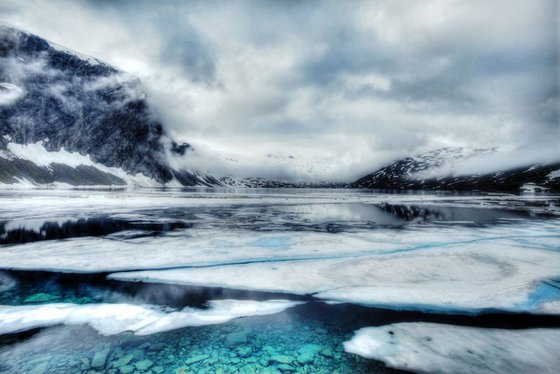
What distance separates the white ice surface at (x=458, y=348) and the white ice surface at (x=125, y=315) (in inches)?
85.5

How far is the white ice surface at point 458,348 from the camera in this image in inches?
183

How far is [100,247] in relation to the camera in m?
12.7

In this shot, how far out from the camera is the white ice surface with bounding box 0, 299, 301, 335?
19.3ft

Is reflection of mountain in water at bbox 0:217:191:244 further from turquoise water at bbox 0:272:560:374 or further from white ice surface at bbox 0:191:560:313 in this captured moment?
turquoise water at bbox 0:272:560:374

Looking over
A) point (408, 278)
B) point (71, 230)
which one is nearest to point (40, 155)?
point (71, 230)

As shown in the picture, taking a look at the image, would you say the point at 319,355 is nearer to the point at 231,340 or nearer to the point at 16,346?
the point at 231,340

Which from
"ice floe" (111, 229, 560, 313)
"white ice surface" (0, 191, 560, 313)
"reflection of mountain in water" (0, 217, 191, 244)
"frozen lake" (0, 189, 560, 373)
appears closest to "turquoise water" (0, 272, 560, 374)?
"frozen lake" (0, 189, 560, 373)

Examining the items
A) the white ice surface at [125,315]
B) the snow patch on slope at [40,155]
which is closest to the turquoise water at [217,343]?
the white ice surface at [125,315]

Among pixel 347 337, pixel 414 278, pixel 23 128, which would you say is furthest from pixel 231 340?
pixel 23 128

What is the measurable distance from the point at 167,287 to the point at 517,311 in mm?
8101

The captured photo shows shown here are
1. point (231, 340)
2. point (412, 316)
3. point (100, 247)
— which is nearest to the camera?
point (231, 340)

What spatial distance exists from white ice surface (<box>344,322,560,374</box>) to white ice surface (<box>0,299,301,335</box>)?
217 cm

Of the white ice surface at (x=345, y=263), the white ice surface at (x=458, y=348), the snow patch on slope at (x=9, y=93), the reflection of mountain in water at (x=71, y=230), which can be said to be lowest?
the white ice surface at (x=458, y=348)

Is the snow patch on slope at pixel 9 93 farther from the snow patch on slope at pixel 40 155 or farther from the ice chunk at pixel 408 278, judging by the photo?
the ice chunk at pixel 408 278
